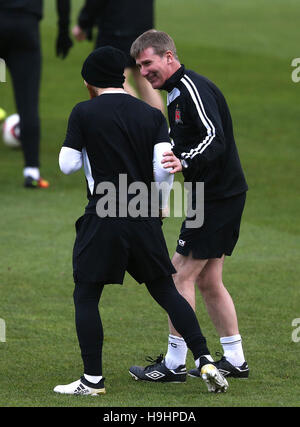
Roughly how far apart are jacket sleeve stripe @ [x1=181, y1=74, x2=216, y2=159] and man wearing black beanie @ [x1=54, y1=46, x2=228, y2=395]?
0.21 m

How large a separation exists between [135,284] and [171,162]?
2714mm

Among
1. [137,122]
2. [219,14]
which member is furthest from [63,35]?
[219,14]

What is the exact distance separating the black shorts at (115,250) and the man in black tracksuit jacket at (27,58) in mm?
5552

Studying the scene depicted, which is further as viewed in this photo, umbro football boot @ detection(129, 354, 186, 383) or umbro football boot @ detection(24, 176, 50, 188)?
umbro football boot @ detection(24, 176, 50, 188)

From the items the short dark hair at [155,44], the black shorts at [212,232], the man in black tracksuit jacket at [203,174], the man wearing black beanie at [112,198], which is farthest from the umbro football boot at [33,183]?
the man wearing black beanie at [112,198]

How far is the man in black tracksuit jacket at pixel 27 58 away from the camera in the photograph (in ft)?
34.2

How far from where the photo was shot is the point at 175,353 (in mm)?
5781

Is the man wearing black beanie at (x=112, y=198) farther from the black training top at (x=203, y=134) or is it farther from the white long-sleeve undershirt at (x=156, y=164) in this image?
the black training top at (x=203, y=134)

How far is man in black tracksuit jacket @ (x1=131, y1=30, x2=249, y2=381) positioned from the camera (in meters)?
5.41

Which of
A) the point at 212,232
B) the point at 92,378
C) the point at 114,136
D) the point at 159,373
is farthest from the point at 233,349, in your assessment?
the point at 114,136

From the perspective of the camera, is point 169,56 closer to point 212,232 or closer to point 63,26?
point 212,232

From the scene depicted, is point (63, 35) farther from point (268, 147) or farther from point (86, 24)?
point (268, 147)

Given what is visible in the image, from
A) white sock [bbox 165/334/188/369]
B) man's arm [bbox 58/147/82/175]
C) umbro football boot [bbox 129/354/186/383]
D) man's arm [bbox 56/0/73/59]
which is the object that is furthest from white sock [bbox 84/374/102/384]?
man's arm [bbox 56/0/73/59]

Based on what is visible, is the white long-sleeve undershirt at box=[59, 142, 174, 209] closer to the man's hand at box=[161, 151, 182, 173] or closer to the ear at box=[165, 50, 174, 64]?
the man's hand at box=[161, 151, 182, 173]
